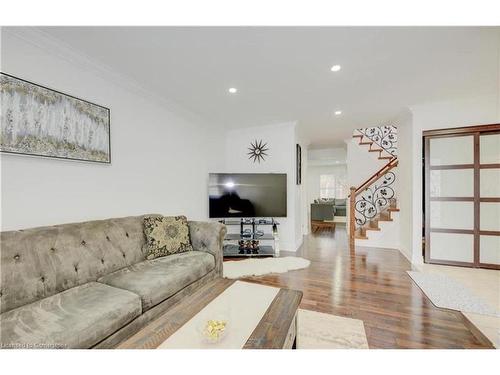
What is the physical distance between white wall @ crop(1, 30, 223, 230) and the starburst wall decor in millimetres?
1140

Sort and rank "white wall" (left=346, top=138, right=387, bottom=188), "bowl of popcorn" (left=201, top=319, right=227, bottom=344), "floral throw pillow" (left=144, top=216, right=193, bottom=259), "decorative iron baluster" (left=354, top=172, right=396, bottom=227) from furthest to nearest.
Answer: "white wall" (left=346, top=138, right=387, bottom=188), "decorative iron baluster" (left=354, top=172, right=396, bottom=227), "floral throw pillow" (left=144, top=216, right=193, bottom=259), "bowl of popcorn" (left=201, top=319, right=227, bottom=344)

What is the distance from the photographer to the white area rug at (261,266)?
3.14 meters

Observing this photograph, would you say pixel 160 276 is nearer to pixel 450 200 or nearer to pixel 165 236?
pixel 165 236

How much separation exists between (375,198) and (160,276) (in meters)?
5.58

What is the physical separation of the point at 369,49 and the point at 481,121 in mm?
2629

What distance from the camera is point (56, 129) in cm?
193

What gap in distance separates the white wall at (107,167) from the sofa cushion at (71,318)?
759 mm

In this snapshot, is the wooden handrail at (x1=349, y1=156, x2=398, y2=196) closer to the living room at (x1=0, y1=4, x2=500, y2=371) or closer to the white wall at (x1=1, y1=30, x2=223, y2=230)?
the living room at (x1=0, y1=4, x2=500, y2=371)

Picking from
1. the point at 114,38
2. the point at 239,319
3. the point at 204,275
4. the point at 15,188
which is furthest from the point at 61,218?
the point at 239,319

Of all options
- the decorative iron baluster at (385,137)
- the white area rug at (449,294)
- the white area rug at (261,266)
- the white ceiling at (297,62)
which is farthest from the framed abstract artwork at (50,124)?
the decorative iron baluster at (385,137)

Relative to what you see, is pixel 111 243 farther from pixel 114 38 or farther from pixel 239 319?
pixel 114 38

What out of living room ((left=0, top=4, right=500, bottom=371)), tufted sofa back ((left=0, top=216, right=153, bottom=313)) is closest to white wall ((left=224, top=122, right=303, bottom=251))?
living room ((left=0, top=4, right=500, bottom=371))

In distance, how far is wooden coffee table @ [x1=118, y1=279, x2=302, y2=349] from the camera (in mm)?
1051

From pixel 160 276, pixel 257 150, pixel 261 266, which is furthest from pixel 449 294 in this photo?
pixel 257 150
